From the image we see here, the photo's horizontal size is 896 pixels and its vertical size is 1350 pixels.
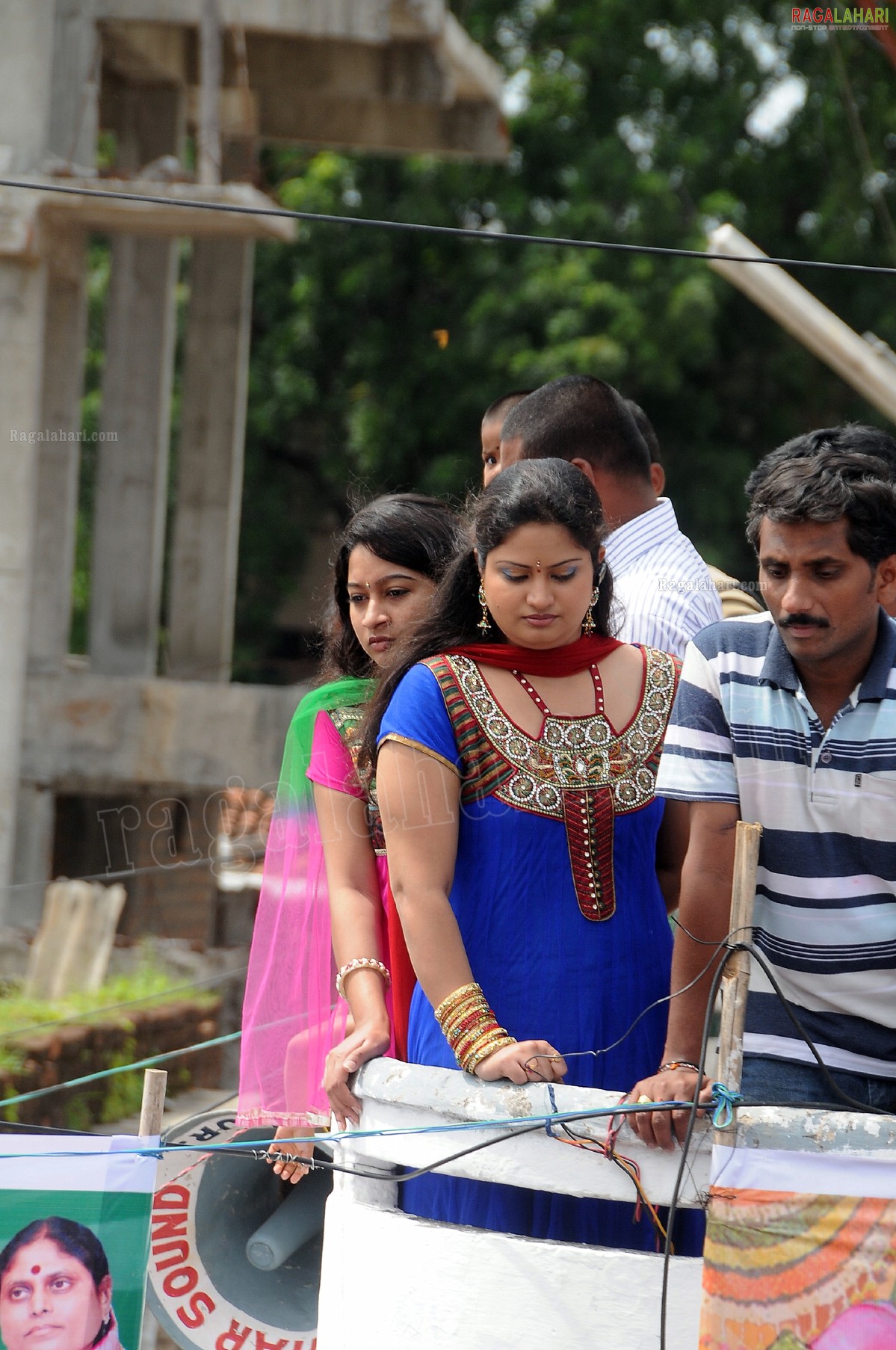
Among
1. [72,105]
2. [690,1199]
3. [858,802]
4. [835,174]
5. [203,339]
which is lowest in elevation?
[690,1199]

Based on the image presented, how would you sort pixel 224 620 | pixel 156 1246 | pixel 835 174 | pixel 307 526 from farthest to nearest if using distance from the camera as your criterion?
pixel 307 526 → pixel 835 174 → pixel 224 620 → pixel 156 1246

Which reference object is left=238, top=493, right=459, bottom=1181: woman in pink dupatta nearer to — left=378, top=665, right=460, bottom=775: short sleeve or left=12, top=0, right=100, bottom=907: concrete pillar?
left=378, top=665, right=460, bottom=775: short sleeve

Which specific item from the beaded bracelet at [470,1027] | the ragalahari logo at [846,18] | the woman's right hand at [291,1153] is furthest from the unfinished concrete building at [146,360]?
the beaded bracelet at [470,1027]

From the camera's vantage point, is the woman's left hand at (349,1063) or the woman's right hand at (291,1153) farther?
the woman's right hand at (291,1153)

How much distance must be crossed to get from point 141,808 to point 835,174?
823 centimetres

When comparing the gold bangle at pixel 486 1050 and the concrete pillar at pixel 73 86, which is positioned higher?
the concrete pillar at pixel 73 86

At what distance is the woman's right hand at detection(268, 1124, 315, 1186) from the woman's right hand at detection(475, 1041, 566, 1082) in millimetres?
407

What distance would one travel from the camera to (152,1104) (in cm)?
215

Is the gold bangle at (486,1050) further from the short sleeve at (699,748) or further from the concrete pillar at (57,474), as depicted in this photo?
the concrete pillar at (57,474)

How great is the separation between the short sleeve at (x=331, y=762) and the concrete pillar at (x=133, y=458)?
757 cm

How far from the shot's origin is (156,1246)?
8.05 ft

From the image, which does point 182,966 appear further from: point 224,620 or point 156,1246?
point 156,1246

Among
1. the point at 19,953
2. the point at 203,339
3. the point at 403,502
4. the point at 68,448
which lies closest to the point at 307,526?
the point at 203,339

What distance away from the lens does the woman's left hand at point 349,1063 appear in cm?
206
